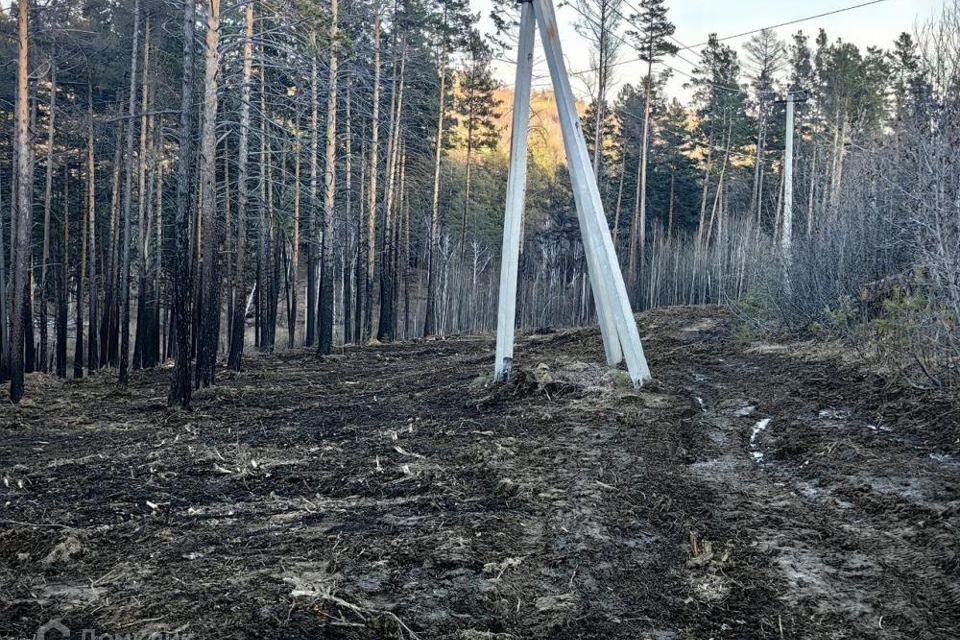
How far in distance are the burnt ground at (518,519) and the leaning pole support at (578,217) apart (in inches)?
31.3

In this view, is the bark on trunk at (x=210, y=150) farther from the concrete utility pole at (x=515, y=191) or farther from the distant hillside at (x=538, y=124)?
the distant hillside at (x=538, y=124)

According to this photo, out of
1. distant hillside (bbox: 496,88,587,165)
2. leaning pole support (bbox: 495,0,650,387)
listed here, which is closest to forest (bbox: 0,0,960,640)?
leaning pole support (bbox: 495,0,650,387)

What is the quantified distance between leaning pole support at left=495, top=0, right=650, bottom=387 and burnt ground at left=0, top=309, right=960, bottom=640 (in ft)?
2.61

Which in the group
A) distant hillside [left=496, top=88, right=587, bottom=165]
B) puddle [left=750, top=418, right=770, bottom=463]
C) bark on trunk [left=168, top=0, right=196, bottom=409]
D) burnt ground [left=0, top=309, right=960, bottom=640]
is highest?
distant hillside [left=496, top=88, right=587, bottom=165]

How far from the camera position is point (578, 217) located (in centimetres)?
948

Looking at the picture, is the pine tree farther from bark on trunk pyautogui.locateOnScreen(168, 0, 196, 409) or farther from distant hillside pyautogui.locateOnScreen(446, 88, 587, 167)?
bark on trunk pyautogui.locateOnScreen(168, 0, 196, 409)

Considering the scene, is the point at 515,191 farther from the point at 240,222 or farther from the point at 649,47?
the point at 649,47

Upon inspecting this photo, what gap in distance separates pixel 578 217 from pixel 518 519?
19.1ft

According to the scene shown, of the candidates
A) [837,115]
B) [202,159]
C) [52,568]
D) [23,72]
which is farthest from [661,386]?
[837,115]

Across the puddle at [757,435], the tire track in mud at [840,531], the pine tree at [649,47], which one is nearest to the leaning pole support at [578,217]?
the puddle at [757,435]

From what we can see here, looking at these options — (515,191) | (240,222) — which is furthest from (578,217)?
(240,222)

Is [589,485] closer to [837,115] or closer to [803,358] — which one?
[803,358]

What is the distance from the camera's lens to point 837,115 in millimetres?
36969

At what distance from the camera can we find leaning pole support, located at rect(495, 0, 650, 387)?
8.94m
